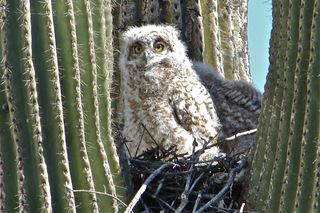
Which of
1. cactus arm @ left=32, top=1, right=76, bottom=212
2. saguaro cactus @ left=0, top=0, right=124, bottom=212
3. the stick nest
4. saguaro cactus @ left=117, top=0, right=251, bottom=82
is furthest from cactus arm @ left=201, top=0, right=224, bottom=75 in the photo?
cactus arm @ left=32, top=1, right=76, bottom=212

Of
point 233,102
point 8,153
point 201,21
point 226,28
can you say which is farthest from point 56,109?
point 226,28

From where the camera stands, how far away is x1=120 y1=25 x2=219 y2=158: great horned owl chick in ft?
25.0

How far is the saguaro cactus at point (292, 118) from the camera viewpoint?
4.91 m

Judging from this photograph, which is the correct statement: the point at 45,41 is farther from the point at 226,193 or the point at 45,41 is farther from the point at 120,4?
the point at 120,4

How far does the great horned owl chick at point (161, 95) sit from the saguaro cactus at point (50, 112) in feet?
7.31

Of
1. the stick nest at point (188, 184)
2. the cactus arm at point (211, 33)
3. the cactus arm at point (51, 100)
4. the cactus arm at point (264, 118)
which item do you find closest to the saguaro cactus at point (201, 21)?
the cactus arm at point (211, 33)

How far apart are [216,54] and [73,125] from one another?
349cm

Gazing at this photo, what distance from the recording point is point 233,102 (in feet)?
25.9

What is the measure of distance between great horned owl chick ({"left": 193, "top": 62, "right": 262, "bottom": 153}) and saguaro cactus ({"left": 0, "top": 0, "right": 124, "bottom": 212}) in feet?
8.63

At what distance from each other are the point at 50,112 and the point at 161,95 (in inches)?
114

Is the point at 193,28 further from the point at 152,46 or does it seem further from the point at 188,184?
the point at 188,184

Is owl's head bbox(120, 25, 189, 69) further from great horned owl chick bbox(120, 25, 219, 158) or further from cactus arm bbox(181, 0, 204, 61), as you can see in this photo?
cactus arm bbox(181, 0, 204, 61)

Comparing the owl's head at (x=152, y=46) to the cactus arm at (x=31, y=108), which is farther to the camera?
the owl's head at (x=152, y=46)

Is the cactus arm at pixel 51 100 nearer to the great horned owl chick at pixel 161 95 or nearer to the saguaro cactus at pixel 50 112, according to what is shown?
the saguaro cactus at pixel 50 112
